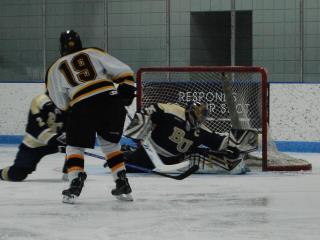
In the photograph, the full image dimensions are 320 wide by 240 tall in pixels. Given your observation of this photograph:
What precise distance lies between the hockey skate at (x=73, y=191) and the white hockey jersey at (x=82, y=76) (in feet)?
1.23

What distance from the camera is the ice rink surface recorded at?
3.54 meters

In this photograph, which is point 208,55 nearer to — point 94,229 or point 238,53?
point 238,53

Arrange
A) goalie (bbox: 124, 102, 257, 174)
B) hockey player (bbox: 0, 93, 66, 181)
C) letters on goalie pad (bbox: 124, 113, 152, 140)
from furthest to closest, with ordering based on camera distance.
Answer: goalie (bbox: 124, 102, 257, 174) < letters on goalie pad (bbox: 124, 113, 152, 140) < hockey player (bbox: 0, 93, 66, 181)

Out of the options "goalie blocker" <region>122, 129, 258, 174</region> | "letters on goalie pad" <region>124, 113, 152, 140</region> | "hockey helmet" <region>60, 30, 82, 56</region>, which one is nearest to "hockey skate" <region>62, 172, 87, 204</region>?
"hockey helmet" <region>60, 30, 82, 56</region>

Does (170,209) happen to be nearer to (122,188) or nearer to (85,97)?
(122,188)

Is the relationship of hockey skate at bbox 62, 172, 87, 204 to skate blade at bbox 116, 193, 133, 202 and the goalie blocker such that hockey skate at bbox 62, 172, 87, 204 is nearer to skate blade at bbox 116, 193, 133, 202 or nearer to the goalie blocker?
skate blade at bbox 116, 193, 133, 202

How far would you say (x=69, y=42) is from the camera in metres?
4.56

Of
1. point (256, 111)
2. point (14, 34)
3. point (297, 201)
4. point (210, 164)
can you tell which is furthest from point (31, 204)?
point (14, 34)

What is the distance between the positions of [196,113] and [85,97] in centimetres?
184

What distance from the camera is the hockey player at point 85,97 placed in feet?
14.7

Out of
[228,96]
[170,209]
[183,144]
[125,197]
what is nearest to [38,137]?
[183,144]

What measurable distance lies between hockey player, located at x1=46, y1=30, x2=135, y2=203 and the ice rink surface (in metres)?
0.25

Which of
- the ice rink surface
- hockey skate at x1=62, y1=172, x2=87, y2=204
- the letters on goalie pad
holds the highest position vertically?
the letters on goalie pad

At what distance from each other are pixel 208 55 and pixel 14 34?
270 cm
